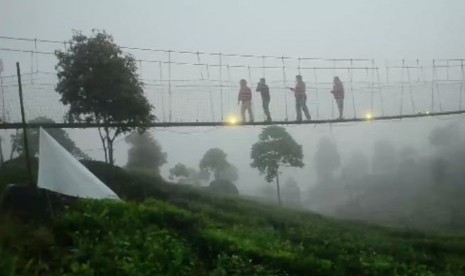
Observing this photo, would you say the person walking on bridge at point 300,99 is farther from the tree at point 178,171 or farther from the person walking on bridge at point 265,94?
the tree at point 178,171

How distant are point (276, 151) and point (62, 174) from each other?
2480 cm

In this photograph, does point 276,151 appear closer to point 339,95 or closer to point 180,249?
point 339,95

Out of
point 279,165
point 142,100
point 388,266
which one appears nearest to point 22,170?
point 142,100

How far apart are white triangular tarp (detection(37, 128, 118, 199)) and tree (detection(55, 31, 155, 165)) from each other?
4870 millimetres

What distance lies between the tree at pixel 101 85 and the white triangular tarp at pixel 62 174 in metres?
4.87

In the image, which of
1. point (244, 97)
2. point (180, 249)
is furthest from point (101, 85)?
point (180, 249)

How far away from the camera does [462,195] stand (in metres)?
30.9

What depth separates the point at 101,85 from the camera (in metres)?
16.6

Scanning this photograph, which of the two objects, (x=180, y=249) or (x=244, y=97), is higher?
(x=244, y=97)

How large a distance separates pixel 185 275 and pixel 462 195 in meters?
26.7

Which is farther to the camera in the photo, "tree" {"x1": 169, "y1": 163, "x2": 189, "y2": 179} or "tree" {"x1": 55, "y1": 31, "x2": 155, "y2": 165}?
"tree" {"x1": 169, "y1": 163, "x2": 189, "y2": 179}

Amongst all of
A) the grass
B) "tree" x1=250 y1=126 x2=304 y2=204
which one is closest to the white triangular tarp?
the grass

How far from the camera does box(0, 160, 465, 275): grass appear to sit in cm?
832

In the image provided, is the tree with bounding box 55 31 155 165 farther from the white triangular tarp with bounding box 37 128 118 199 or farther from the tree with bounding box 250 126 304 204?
the tree with bounding box 250 126 304 204
